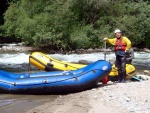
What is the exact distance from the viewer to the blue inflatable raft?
6957mm

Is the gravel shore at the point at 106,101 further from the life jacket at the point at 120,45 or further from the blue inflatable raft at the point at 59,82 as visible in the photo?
the life jacket at the point at 120,45

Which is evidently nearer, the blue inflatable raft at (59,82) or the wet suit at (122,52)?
the blue inflatable raft at (59,82)

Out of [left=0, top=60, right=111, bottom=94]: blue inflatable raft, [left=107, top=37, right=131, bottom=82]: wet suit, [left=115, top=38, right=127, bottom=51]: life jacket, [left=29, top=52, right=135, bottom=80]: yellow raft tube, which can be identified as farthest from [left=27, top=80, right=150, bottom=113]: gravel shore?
[left=29, top=52, right=135, bottom=80]: yellow raft tube

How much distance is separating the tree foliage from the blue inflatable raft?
34.5ft

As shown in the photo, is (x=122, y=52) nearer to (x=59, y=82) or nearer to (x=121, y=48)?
(x=121, y=48)

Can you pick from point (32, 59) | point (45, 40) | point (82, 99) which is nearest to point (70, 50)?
point (45, 40)

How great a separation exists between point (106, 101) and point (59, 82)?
4.78 feet

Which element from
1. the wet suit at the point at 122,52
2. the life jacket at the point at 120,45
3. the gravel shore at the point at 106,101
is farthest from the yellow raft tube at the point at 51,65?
the gravel shore at the point at 106,101

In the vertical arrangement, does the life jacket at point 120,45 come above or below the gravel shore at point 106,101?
above

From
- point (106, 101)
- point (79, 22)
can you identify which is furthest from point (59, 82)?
point (79, 22)

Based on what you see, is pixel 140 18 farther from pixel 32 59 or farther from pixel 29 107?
pixel 29 107

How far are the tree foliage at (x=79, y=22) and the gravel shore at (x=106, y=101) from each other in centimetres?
1114

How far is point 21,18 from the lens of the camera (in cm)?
1983

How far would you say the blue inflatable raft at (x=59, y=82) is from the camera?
22.8ft
